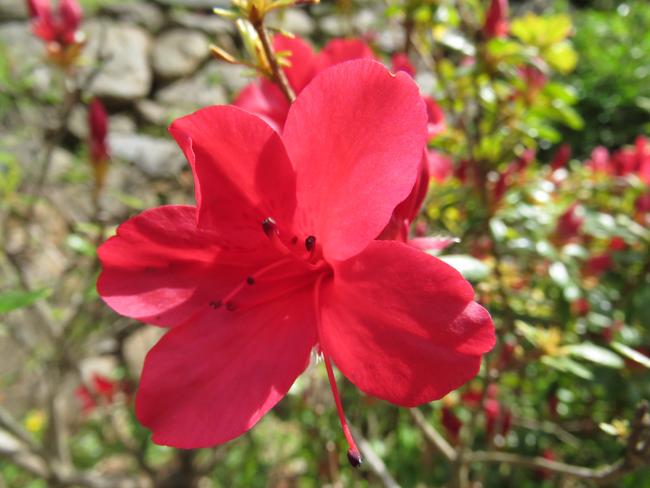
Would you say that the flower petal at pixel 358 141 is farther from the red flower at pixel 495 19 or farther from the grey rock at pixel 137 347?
the grey rock at pixel 137 347

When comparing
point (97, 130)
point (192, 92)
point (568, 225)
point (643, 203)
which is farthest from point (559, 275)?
point (192, 92)

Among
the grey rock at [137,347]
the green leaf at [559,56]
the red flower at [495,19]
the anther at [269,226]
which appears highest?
the red flower at [495,19]

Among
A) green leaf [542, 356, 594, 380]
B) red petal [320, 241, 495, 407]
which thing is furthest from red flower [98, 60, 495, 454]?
green leaf [542, 356, 594, 380]

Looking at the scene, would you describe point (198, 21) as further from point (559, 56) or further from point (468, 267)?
point (468, 267)

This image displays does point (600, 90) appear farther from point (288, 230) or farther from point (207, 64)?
point (288, 230)

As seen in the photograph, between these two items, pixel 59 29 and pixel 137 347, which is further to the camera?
pixel 137 347

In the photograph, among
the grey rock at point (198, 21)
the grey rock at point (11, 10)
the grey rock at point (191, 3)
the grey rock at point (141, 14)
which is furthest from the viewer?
the grey rock at point (191, 3)

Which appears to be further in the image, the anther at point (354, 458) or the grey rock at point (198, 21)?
the grey rock at point (198, 21)

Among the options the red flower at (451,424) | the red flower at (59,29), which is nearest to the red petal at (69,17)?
the red flower at (59,29)
